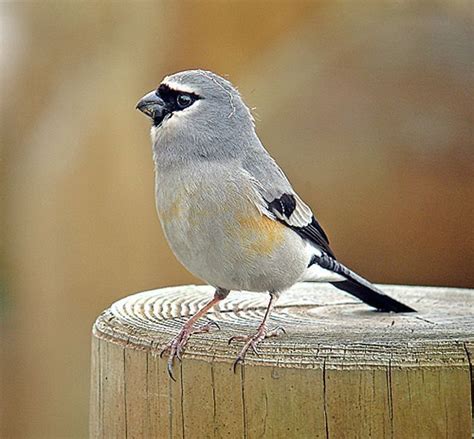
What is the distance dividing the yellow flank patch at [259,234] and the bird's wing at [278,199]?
0.14ft

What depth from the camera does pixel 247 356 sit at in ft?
8.74

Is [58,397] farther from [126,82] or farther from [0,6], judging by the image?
[0,6]

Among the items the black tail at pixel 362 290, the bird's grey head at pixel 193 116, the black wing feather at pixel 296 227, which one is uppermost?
the bird's grey head at pixel 193 116

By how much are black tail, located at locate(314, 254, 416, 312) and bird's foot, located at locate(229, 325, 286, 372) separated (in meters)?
0.61

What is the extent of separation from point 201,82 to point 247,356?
115 cm

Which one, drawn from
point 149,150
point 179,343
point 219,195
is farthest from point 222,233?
point 149,150

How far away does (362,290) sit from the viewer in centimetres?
380

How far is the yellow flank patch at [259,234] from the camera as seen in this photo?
324 centimetres

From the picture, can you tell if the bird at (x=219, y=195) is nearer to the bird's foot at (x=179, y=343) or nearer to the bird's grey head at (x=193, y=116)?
the bird's grey head at (x=193, y=116)

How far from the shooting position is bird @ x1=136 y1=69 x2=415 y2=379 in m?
3.22

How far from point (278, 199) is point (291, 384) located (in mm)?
978

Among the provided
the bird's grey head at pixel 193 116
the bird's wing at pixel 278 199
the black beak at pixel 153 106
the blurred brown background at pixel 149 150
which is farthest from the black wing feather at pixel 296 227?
the blurred brown background at pixel 149 150

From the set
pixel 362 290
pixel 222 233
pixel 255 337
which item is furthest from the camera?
pixel 362 290

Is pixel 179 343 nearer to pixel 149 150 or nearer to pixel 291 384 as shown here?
pixel 291 384
